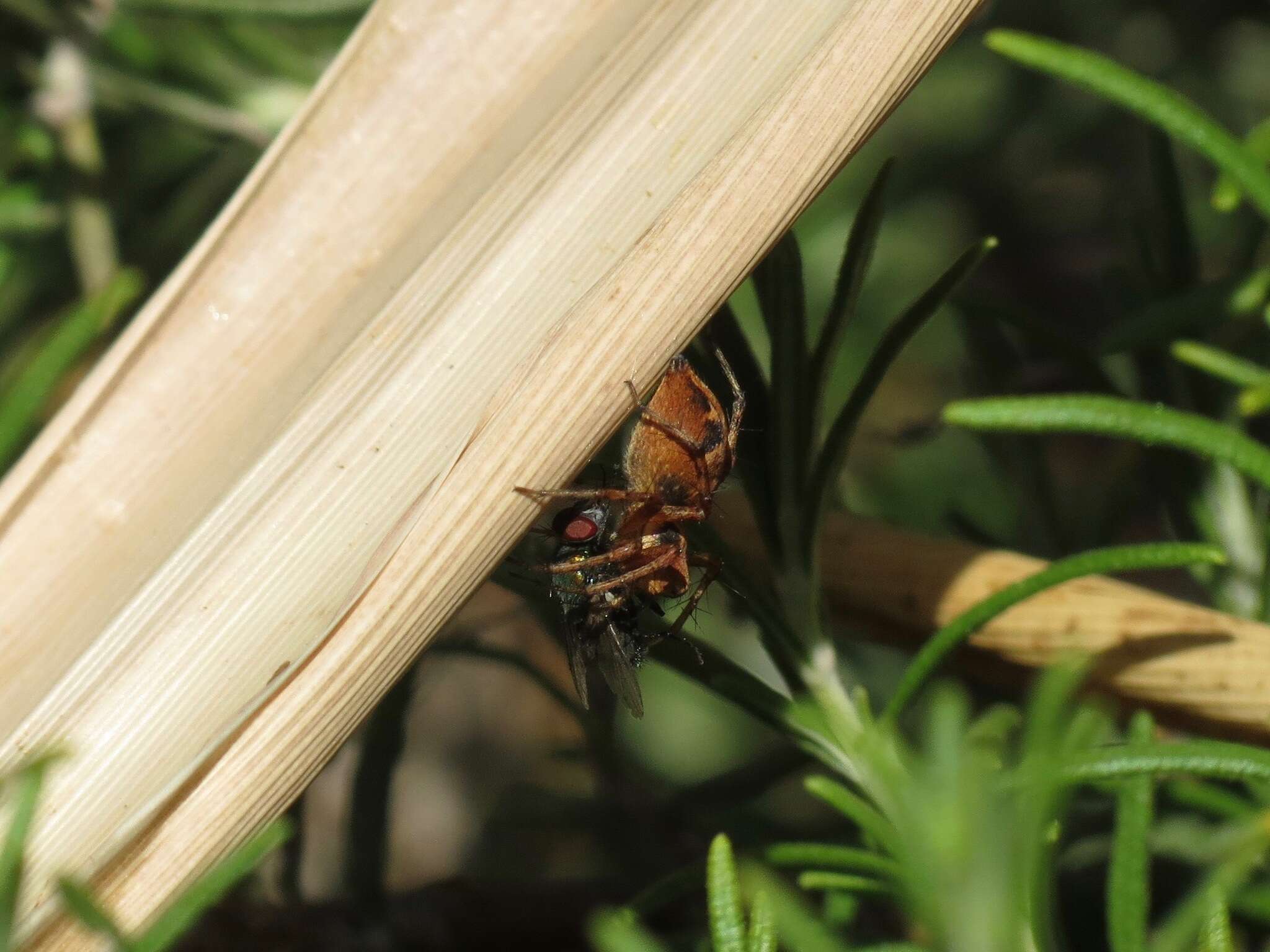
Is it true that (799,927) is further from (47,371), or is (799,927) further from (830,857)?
(47,371)

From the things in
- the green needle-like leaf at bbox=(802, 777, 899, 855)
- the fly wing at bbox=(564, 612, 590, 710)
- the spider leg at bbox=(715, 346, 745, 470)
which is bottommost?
the fly wing at bbox=(564, 612, 590, 710)

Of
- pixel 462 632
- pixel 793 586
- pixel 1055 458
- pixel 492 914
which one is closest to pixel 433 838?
pixel 462 632

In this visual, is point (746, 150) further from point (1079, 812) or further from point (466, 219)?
point (1079, 812)

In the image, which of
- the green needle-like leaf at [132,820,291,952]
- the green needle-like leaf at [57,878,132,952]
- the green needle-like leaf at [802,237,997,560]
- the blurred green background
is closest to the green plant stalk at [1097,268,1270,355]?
the blurred green background

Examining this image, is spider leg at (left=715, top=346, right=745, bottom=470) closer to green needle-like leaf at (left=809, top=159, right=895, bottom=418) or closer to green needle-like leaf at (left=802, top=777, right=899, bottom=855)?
green needle-like leaf at (left=809, top=159, right=895, bottom=418)

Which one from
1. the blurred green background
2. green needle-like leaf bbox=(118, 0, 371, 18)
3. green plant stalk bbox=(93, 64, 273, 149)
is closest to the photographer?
the blurred green background

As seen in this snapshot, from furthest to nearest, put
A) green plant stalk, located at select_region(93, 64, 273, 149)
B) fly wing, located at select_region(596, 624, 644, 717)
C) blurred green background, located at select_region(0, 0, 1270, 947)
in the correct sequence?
green plant stalk, located at select_region(93, 64, 273, 149) → blurred green background, located at select_region(0, 0, 1270, 947) → fly wing, located at select_region(596, 624, 644, 717)

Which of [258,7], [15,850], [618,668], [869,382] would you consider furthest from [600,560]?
[258,7]
